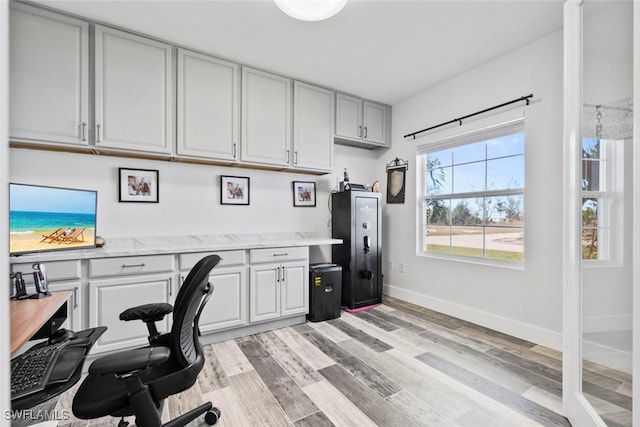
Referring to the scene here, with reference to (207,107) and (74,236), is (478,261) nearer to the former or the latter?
(207,107)

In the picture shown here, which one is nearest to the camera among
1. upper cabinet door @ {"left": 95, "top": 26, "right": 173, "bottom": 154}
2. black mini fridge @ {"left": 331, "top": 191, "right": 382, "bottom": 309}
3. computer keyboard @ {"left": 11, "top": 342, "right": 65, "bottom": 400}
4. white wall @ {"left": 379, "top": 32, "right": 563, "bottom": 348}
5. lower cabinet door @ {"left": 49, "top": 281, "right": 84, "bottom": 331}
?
computer keyboard @ {"left": 11, "top": 342, "right": 65, "bottom": 400}

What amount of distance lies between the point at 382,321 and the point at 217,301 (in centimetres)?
175

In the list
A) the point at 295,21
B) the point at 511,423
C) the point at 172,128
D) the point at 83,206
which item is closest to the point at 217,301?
the point at 83,206

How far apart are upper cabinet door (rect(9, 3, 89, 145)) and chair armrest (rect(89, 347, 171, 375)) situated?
2.04 meters

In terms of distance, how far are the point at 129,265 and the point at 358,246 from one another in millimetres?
2385

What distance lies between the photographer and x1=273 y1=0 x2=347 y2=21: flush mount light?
1736 millimetres

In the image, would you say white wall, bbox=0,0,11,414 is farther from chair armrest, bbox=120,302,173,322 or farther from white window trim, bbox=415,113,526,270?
white window trim, bbox=415,113,526,270

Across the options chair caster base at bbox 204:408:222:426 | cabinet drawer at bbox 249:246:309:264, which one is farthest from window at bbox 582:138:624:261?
cabinet drawer at bbox 249:246:309:264

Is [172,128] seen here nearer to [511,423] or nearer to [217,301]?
[217,301]

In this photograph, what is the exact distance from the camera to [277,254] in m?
2.93

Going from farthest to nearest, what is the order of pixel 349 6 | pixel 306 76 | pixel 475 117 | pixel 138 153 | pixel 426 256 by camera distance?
pixel 426 256 → pixel 306 76 → pixel 475 117 → pixel 138 153 → pixel 349 6

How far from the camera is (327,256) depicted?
3.93 meters

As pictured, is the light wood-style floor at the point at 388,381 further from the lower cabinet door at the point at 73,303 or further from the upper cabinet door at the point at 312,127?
the upper cabinet door at the point at 312,127

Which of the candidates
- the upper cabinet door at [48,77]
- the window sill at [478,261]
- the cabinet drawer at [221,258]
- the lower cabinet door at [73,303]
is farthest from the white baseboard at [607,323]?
the upper cabinet door at [48,77]
